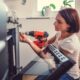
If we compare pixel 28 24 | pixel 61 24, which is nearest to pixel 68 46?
pixel 61 24

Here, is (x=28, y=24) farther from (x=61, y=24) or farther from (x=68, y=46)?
(x=68, y=46)

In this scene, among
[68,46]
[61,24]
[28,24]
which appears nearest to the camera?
[68,46]

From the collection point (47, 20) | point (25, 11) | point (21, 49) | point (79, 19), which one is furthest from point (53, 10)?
point (79, 19)

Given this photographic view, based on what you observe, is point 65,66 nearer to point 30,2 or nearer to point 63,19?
point 63,19

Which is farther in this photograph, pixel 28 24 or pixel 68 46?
pixel 28 24

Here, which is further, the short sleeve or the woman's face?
the woman's face

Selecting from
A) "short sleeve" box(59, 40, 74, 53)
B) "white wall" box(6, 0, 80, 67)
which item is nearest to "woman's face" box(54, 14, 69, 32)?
"short sleeve" box(59, 40, 74, 53)

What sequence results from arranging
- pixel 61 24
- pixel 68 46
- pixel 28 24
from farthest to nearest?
pixel 28 24, pixel 61 24, pixel 68 46

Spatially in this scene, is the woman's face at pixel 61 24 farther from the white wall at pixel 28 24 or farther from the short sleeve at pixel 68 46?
the white wall at pixel 28 24

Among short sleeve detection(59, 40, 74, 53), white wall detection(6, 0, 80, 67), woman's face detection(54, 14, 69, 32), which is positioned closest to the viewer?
short sleeve detection(59, 40, 74, 53)

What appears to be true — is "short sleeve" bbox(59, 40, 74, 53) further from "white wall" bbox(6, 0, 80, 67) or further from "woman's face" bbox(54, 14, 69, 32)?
"white wall" bbox(6, 0, 80, 67)

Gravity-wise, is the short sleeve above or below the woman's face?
below

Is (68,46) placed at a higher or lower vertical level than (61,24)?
lower

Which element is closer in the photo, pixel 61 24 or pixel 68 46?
pixel 68 46
